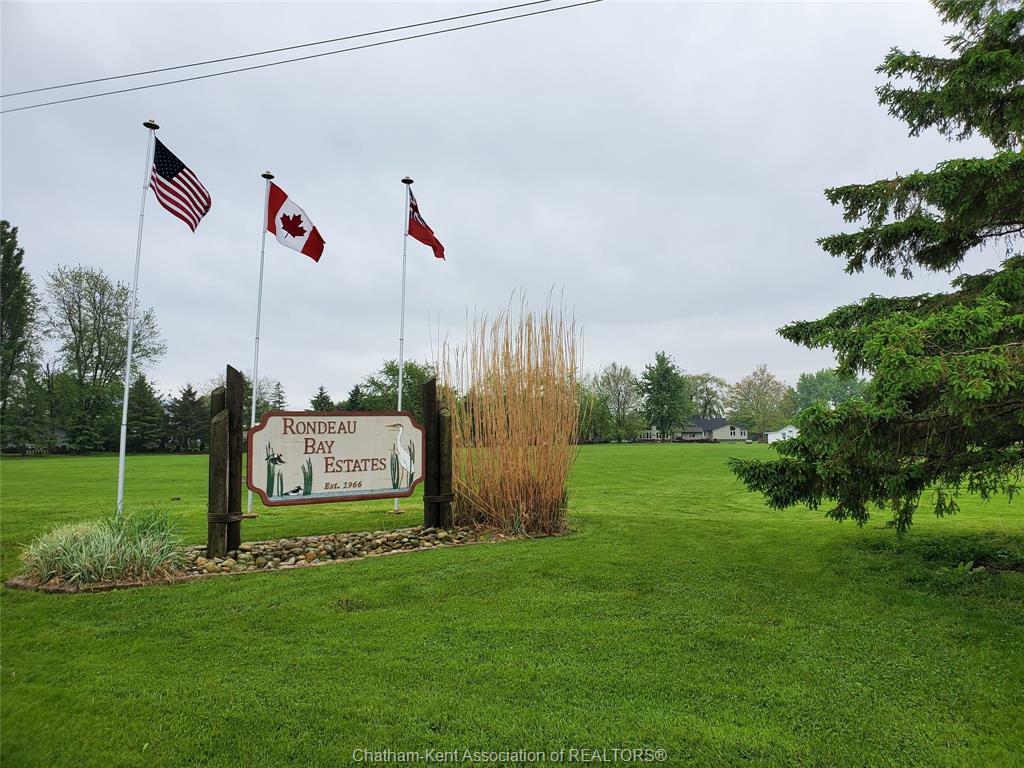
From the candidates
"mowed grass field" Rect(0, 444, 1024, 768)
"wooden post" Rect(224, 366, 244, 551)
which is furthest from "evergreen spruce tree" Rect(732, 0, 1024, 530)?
"wooden post" Rect(224, 366, 244, 551)

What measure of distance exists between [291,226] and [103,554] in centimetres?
510

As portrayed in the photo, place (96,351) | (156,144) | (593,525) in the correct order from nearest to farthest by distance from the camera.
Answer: (156,144) < (593,525) < (96,351)

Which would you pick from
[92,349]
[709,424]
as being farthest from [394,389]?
[709,424]

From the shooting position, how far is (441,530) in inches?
A: 271

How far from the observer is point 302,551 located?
580 centimetres

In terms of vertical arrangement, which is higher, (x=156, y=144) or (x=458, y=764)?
(x=156, y=144)

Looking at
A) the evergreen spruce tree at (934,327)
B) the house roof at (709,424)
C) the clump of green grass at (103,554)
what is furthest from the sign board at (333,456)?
the house roof at (709,424)

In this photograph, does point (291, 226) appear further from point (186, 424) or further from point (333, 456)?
point (186, 424)

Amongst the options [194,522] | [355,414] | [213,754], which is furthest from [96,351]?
[213,754]

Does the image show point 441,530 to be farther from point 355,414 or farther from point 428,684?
point 428,684

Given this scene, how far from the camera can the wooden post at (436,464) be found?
23.0ft

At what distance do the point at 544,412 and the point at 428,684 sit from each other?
15.7 ft

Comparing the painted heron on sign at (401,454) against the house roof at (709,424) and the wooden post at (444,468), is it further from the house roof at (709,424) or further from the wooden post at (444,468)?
the house roof at (709,424)

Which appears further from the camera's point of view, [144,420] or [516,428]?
[144,420]
